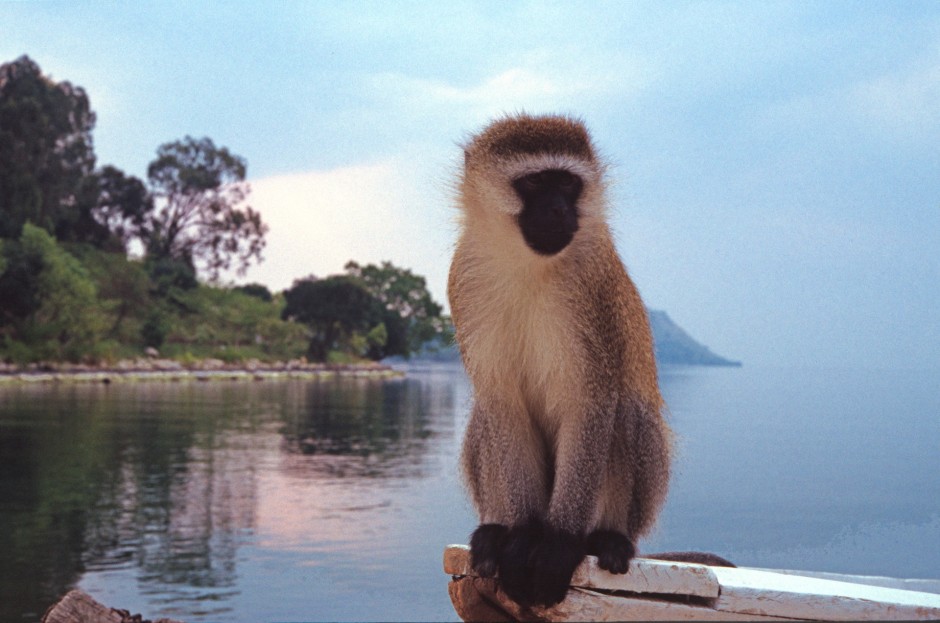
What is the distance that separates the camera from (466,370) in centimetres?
400

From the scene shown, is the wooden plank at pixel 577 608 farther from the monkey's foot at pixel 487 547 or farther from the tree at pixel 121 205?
the tree at pixel 121 205

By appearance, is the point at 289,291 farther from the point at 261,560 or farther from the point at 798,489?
the point at 261,560

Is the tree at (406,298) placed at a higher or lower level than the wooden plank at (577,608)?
higher

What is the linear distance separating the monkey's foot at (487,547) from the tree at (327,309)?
2737 inches

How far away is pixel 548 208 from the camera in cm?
374

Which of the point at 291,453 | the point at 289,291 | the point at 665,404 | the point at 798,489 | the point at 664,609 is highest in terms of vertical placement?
the point at 289,291

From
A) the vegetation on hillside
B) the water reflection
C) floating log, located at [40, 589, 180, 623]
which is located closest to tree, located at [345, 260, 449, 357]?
the vegetation on hillside

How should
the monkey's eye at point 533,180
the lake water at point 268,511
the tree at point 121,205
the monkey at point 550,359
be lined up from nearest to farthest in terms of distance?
the monkey at point 550,359
the monkey's eye at point 533,180
the lake water at point 268,511
the tree at point 121,205

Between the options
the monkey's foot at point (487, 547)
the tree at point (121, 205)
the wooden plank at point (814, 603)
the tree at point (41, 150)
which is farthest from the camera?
the tree at point (121, 205)

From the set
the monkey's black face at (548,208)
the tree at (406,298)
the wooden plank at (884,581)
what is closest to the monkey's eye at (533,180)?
the monkey's black face at (548,208)

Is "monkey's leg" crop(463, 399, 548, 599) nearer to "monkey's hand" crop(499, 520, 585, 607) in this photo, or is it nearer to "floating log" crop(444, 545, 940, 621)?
"monkey's hand" crop(499, 520, 585, 607)

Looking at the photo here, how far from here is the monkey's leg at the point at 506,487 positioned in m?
3.49

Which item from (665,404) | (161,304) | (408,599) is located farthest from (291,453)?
(665,404)

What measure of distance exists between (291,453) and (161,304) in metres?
25.6
